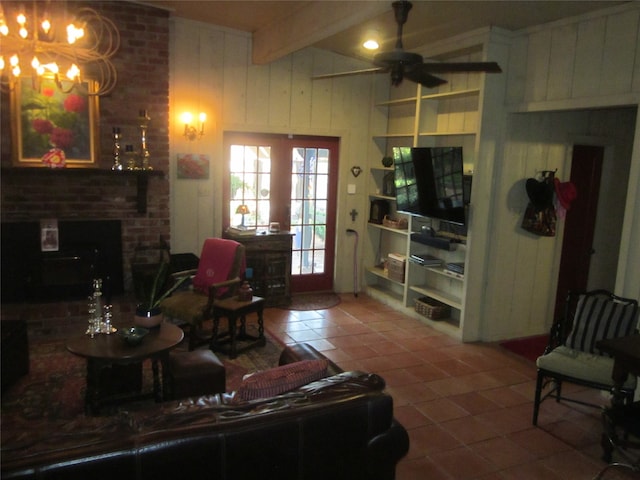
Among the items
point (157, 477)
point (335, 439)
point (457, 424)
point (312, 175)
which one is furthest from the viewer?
point (312, 175)

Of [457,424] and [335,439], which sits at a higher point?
[335,439]

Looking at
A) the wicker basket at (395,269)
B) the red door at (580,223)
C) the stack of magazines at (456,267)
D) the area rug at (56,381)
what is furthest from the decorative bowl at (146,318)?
the red door at (580,223)

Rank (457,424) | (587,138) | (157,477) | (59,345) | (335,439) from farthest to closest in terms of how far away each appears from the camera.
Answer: (587,138)
(59,345)
(457,424)
(335,439)
(157,477)

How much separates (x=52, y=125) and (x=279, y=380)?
397 centimetres

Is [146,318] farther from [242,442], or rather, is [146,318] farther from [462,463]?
[462,463]

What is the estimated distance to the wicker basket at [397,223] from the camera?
21.2 feet

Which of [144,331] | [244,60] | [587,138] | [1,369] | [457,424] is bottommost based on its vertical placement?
[457,424]

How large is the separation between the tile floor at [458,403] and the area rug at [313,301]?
274 millimetres

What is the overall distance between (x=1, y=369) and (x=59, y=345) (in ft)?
3.73

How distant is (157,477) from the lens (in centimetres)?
182

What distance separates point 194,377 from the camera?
3.39m

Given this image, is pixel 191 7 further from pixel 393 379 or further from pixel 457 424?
pixel 457 424

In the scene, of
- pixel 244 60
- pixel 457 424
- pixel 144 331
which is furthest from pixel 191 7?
pixel 457 424

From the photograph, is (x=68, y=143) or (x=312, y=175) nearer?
(x=68, y=143)
